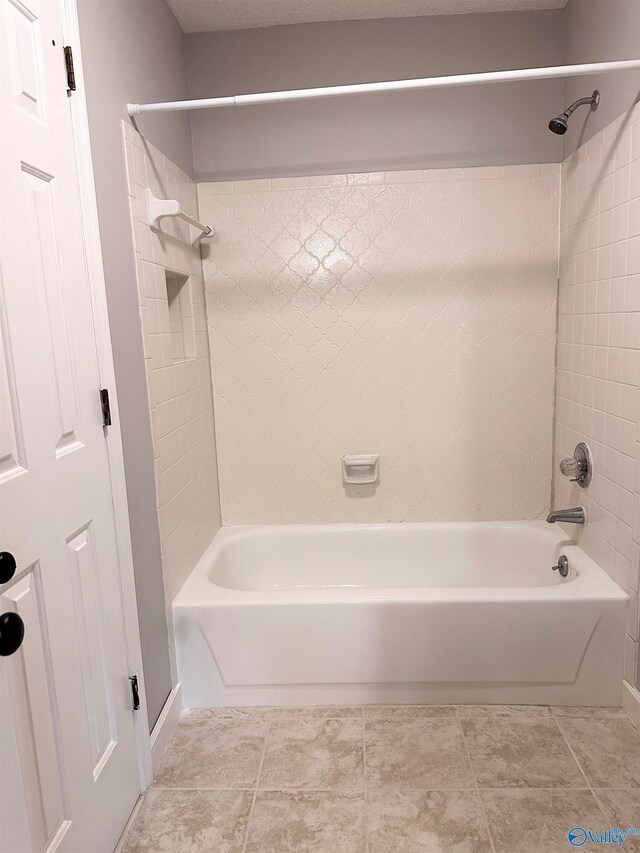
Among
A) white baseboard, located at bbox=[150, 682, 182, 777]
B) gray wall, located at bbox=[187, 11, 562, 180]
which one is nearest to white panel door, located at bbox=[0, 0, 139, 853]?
white baseboard, located at bbox=[150, 682, 182, 777]

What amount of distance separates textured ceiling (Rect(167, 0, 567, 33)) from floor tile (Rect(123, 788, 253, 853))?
288cm

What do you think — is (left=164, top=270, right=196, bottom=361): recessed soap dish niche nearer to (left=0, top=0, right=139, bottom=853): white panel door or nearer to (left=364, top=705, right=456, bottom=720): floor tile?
(left=0, top=0, right=139, bottom=853): white panel door

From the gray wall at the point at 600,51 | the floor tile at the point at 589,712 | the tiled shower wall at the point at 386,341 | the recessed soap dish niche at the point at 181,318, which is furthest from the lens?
the tiled shower wall at the point at 386,341

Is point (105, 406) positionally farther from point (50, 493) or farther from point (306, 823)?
point (306, 823)

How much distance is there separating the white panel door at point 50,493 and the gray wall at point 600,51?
1.76m

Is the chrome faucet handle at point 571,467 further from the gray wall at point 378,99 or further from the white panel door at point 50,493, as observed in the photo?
the white panel door at point 50,493

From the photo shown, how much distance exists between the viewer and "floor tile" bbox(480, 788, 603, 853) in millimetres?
1567

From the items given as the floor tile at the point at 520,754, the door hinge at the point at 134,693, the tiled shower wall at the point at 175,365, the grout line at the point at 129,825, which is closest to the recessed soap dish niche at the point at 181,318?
the tiled shower wall at the point at 175,365

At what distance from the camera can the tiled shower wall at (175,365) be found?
197cm

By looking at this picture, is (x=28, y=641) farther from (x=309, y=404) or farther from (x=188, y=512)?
(x=309, y=404)

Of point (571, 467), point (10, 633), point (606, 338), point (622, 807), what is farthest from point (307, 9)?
point (622, 807)

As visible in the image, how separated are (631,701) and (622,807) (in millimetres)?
452

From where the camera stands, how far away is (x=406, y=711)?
84.7 inches

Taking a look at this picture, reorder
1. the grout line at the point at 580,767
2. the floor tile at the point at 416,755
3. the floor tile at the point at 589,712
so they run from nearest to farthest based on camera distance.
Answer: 1. the grout line at the point at 580,767
2. the floor tile at the point at 416,755
3. the floor tile at the point at 589,712
